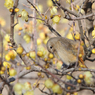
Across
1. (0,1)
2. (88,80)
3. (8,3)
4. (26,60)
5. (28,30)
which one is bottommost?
(88,80)

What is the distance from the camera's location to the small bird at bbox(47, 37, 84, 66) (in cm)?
289

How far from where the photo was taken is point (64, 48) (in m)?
2.98

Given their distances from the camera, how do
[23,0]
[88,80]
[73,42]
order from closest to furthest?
[88,80] < [73,42] < [23,0]

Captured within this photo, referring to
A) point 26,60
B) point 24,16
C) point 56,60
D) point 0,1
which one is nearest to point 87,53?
point 56,60

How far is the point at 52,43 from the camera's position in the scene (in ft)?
9.77

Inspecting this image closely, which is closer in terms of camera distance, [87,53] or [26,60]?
[26,60]

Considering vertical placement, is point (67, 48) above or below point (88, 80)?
above

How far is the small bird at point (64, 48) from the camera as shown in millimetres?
2889

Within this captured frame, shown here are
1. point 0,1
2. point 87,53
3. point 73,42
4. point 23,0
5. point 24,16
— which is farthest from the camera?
point 0,1

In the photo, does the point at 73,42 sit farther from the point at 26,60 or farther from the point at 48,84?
the point at 48,84

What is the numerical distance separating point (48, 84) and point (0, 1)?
23.7 ft

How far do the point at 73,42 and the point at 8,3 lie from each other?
1435 mm

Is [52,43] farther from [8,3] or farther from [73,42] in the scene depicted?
[8,3]

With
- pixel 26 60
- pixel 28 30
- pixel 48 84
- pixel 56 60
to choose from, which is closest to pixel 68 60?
pixel 56 60
